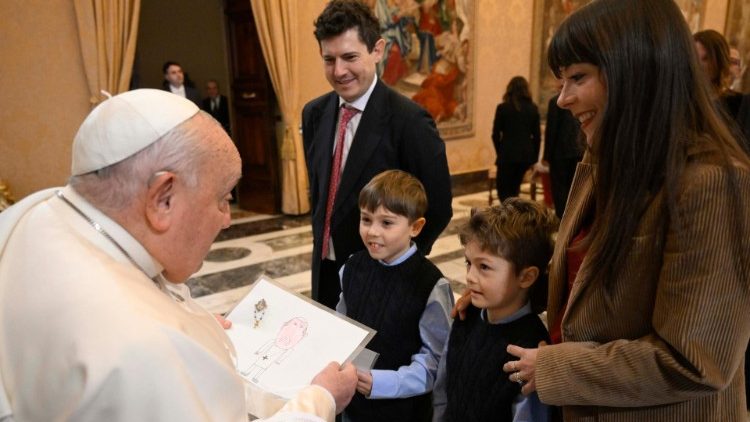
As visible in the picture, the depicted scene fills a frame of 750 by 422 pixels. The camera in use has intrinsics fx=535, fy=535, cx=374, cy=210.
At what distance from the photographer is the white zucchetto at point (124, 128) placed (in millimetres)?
1067

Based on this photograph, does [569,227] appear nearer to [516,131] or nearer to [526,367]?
[526,367]

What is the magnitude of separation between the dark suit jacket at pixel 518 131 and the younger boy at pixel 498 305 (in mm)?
5133

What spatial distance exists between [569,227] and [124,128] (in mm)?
1098

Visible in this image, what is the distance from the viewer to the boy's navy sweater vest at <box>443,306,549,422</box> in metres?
1.58

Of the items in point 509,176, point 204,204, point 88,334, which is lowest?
point 509,176

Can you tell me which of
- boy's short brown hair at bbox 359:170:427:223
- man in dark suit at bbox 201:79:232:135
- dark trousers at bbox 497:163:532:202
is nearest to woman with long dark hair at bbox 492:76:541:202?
dark trousers at bbox 497:163:532:202

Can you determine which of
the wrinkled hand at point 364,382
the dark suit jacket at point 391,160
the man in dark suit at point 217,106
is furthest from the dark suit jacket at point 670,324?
the man in dark suit at point 217,106

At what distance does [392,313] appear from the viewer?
194 cm

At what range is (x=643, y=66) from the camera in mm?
1098

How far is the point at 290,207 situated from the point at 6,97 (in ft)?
11.3

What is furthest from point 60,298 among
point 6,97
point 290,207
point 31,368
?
point 290,207

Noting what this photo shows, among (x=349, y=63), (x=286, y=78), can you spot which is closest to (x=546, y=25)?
(x=286, y=78)

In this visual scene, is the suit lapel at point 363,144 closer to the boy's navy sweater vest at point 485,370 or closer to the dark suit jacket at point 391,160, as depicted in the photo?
the dark suit jacket at point 391,160

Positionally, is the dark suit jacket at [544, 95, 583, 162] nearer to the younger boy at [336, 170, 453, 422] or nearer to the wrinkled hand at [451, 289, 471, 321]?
the younger boy at [336, 170, 453, 422]
